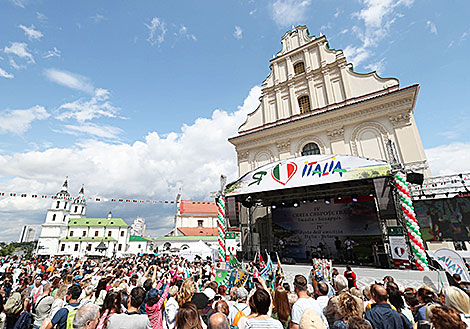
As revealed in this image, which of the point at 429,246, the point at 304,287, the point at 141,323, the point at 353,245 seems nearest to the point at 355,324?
the point at 304,287

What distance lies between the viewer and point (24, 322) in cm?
366

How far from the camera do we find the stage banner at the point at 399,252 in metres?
9.62

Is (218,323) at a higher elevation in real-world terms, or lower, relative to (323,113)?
lower

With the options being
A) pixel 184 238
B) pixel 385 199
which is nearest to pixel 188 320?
pixel 385 199

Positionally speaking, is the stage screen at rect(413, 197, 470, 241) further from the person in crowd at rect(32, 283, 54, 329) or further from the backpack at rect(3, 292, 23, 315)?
the backpack at rect(3, 292, 23, 315)

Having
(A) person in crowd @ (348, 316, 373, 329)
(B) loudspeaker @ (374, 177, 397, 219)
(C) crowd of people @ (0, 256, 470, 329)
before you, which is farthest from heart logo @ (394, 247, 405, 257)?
(A) person in crowd @ (348, 316, 373, 329)

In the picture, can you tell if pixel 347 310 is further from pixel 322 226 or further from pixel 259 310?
pixel 322 226

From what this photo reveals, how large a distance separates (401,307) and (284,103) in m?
18.7

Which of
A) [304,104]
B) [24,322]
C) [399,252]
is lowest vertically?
[24,322]

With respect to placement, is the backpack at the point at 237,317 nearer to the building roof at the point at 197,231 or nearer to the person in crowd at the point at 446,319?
the person in crowd at the point at 446,319

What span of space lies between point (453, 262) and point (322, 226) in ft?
34.2

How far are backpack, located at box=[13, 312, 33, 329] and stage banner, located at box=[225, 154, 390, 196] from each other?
411 inches

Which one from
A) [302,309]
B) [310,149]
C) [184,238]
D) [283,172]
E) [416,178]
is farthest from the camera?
[184,238]

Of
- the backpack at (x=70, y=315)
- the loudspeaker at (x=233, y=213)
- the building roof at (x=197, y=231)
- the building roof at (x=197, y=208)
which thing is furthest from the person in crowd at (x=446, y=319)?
the building roof at (x=197, y=208)
